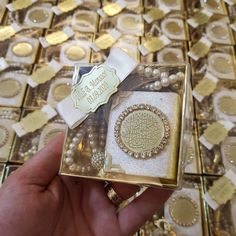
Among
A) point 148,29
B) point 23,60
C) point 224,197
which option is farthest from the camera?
point 148,29

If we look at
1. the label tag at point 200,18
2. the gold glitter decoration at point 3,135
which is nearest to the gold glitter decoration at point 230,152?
the label tag at point 200,18

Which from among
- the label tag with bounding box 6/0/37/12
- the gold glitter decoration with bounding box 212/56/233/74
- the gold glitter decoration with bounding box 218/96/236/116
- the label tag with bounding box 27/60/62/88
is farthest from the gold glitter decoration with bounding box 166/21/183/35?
the label tag with bounding box 6/0/37/12

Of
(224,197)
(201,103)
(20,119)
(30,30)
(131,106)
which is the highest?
(30,30)

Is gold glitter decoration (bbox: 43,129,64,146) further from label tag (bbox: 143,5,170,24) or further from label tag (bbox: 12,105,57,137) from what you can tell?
label tag (bbox: 143,5,170,24)

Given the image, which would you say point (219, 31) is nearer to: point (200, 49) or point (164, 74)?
point (200, 49)

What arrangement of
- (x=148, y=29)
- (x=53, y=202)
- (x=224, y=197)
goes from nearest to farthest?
(x=53, y=202)
(x=224, y=197)
(x=148, y=29)

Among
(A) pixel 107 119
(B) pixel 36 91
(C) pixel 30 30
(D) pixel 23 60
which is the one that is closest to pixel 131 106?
(A) pixel 107 119

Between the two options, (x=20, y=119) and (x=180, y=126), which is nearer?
(x=180, y=126)

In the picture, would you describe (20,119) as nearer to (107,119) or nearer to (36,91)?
(36,91)
